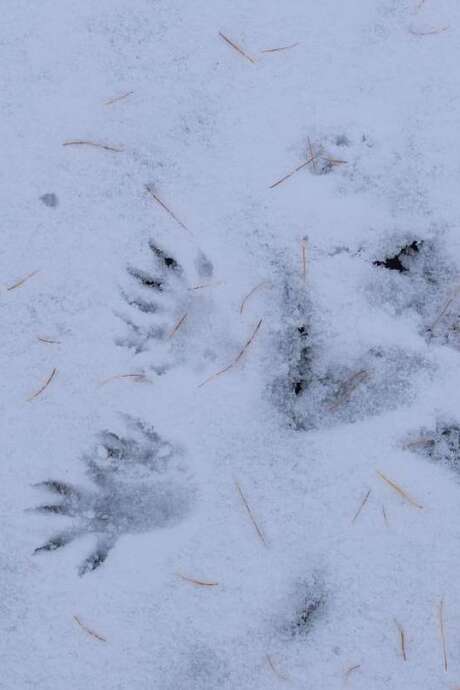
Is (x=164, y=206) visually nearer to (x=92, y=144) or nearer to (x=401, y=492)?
(x=92, y=144)

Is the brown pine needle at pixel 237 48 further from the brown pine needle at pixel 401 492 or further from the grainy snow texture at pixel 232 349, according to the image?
the brown pine needle at pixel 401 492

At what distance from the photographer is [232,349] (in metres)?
1.67

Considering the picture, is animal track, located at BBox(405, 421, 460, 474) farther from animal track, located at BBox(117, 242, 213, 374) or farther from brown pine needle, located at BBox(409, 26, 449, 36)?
brown pine needle, located at BBox(409, 26, 449, 36)

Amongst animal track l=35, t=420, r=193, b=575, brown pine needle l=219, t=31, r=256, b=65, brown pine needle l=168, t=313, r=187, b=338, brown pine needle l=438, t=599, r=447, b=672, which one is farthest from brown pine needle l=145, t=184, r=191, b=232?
brown pine needle l=438, t=599, r=447, b=672

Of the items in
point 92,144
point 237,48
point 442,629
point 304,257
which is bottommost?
point 442,629

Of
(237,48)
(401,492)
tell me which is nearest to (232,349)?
(401,492)

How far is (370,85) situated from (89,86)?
0.54 metres

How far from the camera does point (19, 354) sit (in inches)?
66.4

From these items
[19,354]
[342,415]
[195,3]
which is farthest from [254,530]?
[195,3]

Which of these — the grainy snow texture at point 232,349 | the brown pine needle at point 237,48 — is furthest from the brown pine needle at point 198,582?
the brown pine needle at point 237,48

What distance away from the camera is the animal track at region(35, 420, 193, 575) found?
1661 millimetres

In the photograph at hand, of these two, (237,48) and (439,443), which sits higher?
(237,48)

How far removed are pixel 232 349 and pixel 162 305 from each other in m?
0.16

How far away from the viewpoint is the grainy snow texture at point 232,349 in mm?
1661
